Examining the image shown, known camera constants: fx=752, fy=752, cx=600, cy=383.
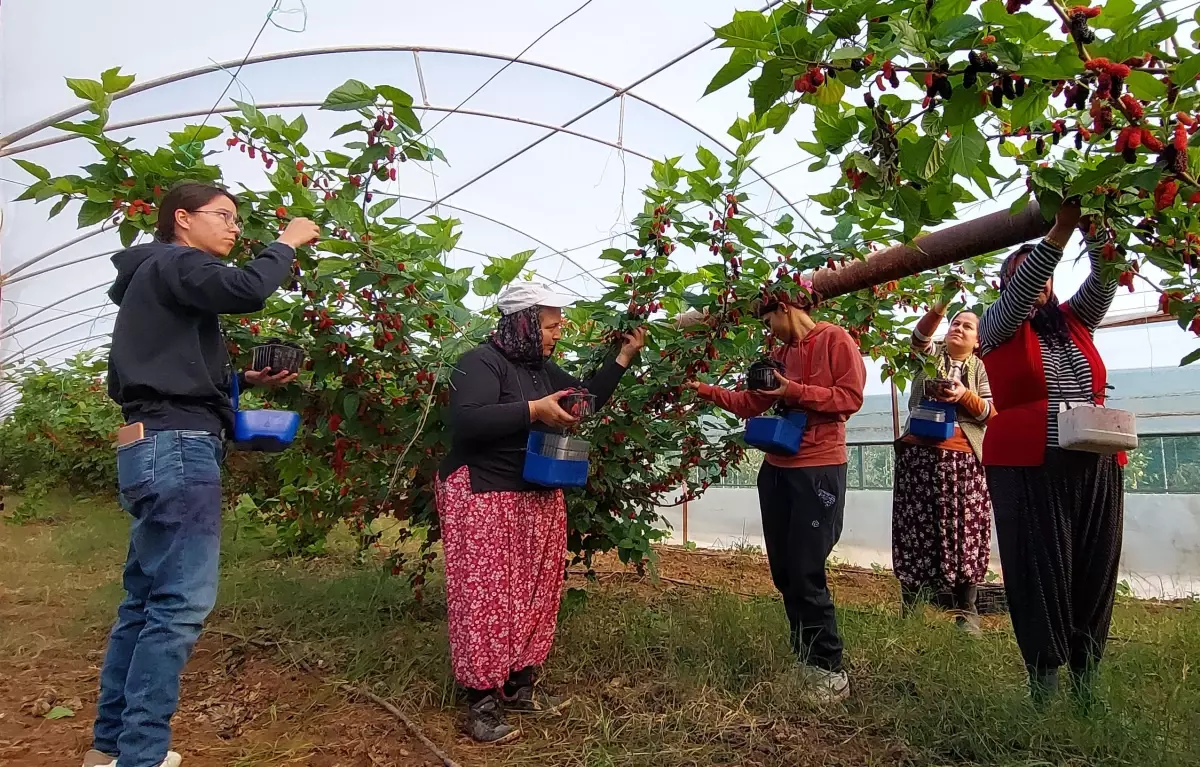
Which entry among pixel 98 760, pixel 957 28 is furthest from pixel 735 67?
pixel 98 760

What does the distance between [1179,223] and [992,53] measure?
27.6 inches

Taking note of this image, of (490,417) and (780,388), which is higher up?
(780,388)

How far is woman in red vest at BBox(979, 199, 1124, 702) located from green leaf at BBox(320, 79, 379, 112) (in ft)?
5.91

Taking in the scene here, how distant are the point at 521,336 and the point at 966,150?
1.49 meters

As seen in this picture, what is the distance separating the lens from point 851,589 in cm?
448

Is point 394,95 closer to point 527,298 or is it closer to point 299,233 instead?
point 299,233

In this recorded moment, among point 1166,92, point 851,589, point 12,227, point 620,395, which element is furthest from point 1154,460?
point 12,227

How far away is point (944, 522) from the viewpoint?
10.8ft

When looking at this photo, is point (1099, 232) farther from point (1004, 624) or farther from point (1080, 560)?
point (1004, 624)

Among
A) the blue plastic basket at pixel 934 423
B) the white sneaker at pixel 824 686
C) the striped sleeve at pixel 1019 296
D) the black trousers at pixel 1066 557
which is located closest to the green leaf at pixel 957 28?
the striped sleeve at pixel 1019 296


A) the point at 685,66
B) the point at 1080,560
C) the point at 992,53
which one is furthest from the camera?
the point at 685,66

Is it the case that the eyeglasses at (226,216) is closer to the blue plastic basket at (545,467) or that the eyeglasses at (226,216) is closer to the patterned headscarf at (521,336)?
the patterned headscarf at (521,336)

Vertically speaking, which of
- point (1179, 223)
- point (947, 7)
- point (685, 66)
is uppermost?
point (685, 66)

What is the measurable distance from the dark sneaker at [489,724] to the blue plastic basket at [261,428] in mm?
966
